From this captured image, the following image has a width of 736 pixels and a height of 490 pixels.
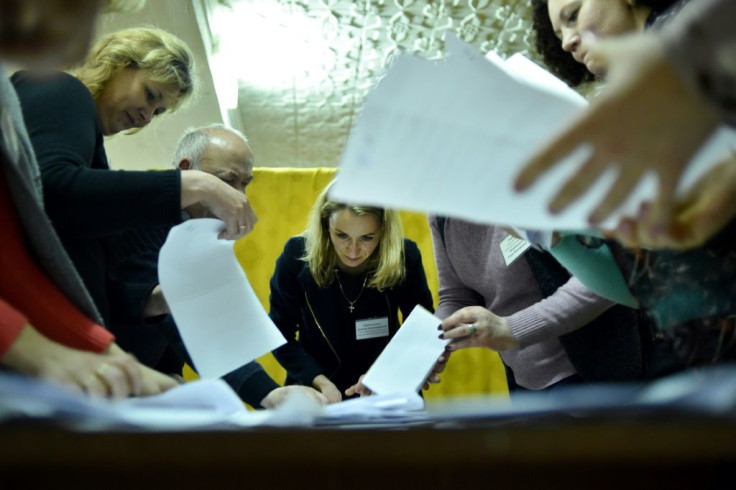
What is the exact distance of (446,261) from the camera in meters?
1.50

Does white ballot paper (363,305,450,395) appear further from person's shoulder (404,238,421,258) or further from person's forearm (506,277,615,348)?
person's shoulder (404,238,421,258)

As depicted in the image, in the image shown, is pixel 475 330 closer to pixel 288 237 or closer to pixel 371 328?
pixel 371 328

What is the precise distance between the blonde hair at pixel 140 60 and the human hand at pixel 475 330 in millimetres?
733

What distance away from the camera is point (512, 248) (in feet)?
4.32

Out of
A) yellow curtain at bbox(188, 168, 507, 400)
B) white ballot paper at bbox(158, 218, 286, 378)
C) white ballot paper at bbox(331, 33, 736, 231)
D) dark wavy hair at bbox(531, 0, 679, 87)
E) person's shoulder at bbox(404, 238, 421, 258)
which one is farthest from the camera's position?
yellow curtain at bbox(188, 168, 507, 400)

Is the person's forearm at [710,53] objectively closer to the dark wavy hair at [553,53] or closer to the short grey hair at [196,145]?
the dark wavy hair at [553,53]

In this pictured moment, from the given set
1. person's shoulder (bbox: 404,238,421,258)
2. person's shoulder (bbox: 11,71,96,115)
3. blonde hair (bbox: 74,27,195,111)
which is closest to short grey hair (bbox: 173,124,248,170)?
blonde hair (bbox: 74,27,195,111)

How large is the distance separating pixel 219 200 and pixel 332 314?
2.82 feet

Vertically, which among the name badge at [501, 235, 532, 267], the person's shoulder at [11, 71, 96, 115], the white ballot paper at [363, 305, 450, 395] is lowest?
the white ballot paper at [363, 305, 450, 395]

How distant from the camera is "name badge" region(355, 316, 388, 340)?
1.65 meters

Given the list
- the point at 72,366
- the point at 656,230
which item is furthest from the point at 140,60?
the point at 656,230

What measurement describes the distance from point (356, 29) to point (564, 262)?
2.14 m

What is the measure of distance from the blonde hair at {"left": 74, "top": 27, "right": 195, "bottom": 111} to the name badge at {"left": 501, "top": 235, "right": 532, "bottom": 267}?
Result: 2.47 ft

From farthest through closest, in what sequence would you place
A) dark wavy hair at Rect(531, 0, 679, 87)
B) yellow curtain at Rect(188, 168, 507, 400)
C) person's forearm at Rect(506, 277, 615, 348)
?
yellow curtain at Rect(188, 168, 507, 400) < dark wavy hair at Rect(531, 0, 679, 87) < person's forearm at Rect(506, 277, 615, 348)
